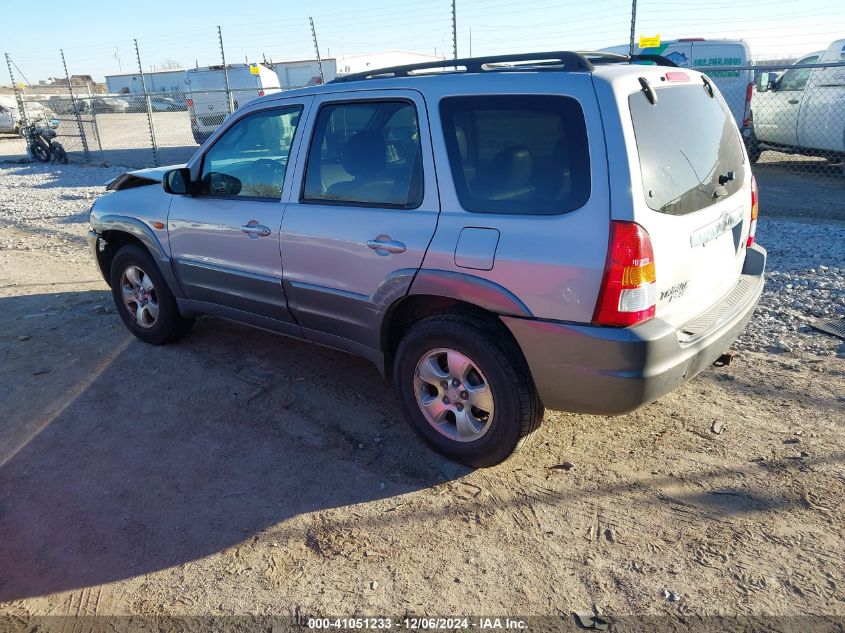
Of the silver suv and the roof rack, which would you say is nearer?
the silver suv

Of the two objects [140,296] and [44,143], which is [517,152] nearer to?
[140,296]

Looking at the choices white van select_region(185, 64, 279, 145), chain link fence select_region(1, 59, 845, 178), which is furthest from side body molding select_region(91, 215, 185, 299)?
white van select_region(185, 64, 279, 145)

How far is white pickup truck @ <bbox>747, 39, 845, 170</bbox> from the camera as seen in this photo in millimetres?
10344

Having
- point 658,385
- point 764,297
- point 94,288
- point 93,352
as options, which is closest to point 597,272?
point 658,385

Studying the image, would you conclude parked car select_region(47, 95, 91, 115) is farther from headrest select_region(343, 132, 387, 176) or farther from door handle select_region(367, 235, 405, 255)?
door handle select_region(367, 235, 405, 255)

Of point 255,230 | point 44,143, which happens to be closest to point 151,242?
point 255,230

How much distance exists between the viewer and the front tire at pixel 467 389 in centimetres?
308

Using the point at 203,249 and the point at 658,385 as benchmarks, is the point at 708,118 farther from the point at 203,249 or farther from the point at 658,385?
the point at 203,249

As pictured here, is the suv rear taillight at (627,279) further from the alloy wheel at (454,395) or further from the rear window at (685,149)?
the alloy wheel at (454,395)

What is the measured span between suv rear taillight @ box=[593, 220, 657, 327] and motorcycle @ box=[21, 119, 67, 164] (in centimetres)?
1903

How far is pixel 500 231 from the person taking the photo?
2.95m

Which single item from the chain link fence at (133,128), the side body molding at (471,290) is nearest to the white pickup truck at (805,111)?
the side body molding at (471,290)

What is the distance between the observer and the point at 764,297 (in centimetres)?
542

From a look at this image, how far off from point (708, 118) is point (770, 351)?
6.38ft
